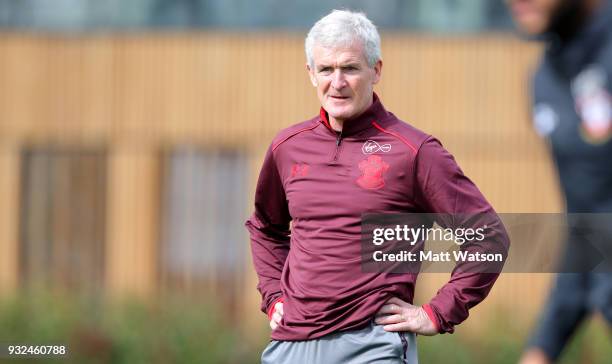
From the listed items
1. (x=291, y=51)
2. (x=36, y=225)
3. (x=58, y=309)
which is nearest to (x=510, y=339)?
(x=58, y=309)

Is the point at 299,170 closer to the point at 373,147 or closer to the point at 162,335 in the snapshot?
the point at 373,147

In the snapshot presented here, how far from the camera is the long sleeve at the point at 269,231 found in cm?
487

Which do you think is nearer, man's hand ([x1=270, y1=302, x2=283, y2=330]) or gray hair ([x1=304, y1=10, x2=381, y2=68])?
gray hair ([x1=304, y1=10, x2=381, y2=68])

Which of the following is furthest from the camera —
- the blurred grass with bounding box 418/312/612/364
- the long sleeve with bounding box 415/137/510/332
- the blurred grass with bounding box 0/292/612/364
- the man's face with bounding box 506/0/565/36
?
the blurred grass with bounding box 0/292/612/364

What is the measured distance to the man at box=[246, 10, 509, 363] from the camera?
14.6ft

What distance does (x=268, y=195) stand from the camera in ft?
16.1

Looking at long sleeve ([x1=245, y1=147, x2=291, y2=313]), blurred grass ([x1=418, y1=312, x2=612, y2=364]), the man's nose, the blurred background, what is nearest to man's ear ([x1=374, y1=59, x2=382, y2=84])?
the man's nose

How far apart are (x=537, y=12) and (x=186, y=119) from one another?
13306 mm

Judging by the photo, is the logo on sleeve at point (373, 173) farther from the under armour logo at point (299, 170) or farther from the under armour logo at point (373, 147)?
the under armour logo at point (299, 170)

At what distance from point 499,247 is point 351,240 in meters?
0.51

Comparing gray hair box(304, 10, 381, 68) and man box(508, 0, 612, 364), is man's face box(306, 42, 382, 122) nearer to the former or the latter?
gray hair box(304, 10, 381, 68)

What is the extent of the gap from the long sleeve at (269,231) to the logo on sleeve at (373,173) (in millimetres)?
457

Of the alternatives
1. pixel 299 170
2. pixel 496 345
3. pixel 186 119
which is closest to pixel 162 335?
pixel 496 345

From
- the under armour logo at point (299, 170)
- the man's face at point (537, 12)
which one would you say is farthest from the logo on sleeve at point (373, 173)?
the man's face at point (537, 12)
